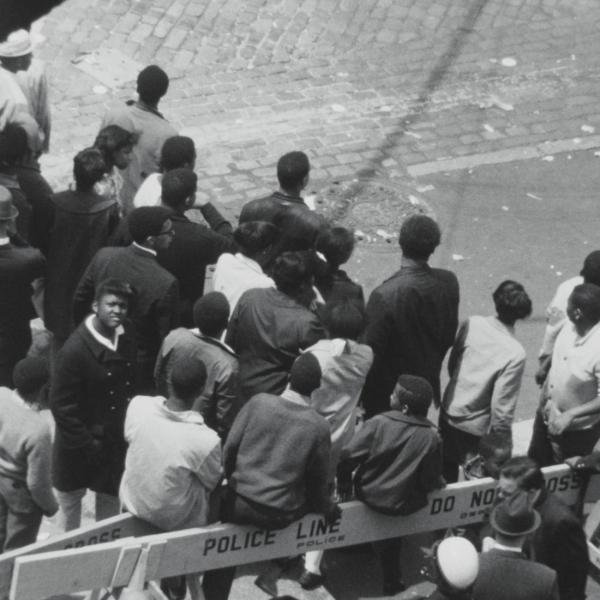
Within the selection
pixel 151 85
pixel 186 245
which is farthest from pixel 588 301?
pixel 151 85

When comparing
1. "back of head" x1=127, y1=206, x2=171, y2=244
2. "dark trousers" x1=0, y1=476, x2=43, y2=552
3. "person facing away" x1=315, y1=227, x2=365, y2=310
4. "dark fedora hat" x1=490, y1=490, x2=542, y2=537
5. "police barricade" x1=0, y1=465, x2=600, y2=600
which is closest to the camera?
"dark fedora hat" x1=490, y1=490, x2=542, y2=537

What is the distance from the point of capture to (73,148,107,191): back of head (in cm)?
792

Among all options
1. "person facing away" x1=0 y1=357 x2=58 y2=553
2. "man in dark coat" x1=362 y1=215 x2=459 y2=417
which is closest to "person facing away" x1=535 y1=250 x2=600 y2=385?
"man in dark coat" x1=362 y1=215 x2=459 y2=417

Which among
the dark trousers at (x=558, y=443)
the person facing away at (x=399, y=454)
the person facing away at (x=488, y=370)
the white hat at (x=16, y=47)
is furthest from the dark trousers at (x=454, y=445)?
the white hat at (x=16, y=47)

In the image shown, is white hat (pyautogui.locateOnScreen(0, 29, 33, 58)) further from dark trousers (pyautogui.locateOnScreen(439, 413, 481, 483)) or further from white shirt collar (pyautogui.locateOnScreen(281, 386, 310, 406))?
white shirt collar (pyautogui.locateOnScreen(281, 386, 310, 406))

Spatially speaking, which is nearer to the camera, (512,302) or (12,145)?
(512,302)

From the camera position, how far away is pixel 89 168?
792 cm

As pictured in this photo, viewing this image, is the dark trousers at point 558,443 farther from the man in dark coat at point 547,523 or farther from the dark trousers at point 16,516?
the dark trousers at point 16,516

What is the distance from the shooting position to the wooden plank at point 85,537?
6.41 m

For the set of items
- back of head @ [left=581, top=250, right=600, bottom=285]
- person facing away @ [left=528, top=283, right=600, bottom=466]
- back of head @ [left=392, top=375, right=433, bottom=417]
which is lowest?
person facing away @ [left=528, top=283, right=600, bottom=466]

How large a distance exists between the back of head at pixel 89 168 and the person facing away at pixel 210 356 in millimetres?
1310

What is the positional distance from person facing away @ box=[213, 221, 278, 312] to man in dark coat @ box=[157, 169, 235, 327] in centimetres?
15

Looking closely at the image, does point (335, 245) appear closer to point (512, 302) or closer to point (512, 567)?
point (512, 302)

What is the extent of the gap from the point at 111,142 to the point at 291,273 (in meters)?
1.69
